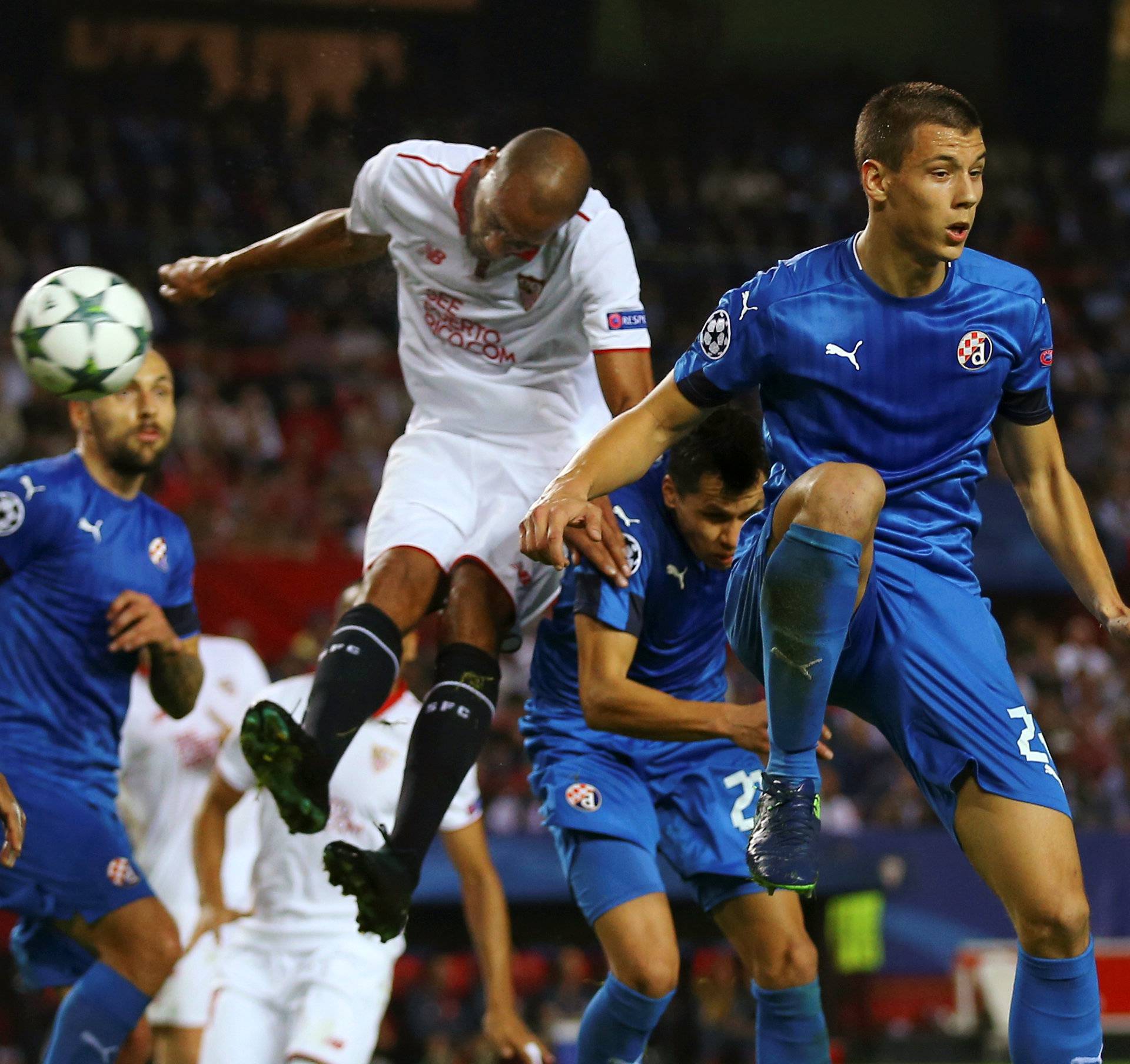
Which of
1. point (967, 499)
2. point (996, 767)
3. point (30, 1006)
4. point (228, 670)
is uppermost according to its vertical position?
point (967, 499)

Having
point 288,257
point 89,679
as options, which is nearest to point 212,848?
point 89,679

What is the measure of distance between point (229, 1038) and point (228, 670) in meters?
2.22

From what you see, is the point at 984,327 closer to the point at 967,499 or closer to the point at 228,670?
the point at 967,499

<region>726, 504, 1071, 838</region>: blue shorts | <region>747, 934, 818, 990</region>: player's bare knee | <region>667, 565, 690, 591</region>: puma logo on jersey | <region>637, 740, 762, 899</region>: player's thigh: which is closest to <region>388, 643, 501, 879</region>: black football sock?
<region>667, 565, 690, 591</region>: puma logo on jersey

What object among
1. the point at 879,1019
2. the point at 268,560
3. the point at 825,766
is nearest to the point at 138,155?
the point at 268,560

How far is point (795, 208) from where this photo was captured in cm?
1557

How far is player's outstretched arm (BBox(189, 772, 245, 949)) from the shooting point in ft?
19.9

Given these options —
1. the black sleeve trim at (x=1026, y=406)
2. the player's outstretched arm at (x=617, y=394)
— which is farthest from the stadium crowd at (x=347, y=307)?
the black sleeve trim at (x=1026, y=406)

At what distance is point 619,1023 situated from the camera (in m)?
4.69

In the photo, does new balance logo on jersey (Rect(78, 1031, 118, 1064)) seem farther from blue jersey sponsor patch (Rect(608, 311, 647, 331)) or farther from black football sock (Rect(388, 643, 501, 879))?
blue jersey sponsor patch (Rect(608, 311, 647, 331))

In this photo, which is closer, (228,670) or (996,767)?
(996,767)

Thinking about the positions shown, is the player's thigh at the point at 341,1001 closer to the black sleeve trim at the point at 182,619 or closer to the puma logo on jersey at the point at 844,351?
the black sleeve trim at the point at 182,619

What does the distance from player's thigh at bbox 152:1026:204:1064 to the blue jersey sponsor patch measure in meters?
3.95

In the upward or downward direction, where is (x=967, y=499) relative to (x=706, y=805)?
upward
